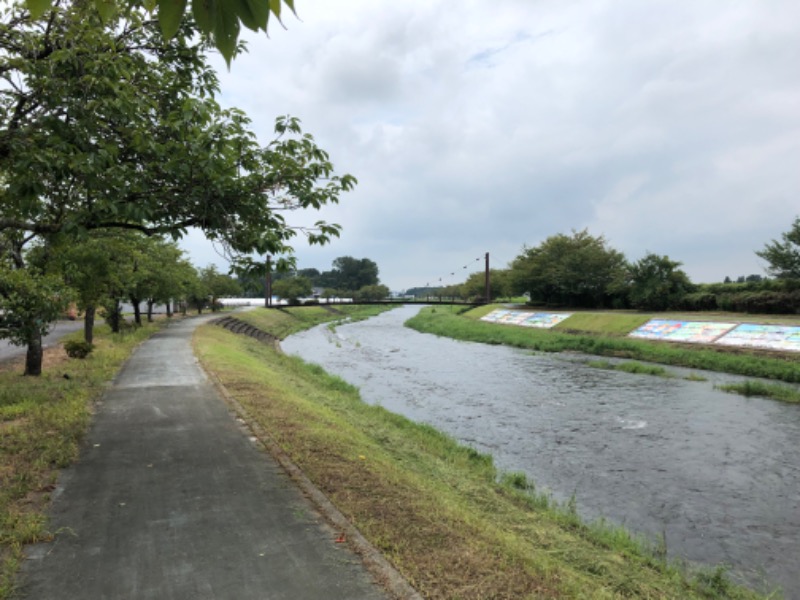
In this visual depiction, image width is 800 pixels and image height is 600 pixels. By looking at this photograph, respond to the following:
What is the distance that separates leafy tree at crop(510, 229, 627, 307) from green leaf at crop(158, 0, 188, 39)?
4606 cm

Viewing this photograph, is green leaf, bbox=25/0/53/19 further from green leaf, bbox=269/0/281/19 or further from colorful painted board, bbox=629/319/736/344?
colorful painted board, bbox=629/319/736/344

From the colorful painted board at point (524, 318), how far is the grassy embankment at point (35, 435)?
33.5 m

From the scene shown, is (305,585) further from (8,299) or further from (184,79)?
(8,299)

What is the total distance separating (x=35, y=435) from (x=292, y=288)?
281 feet

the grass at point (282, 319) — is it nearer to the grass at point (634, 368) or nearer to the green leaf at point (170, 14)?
the grass at point (634, 368)

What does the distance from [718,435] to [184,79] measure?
13962mm

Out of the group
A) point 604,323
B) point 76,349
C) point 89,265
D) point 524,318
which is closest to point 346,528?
point 76,349

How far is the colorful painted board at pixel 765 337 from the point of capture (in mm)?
21641

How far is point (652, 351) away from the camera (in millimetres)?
25031

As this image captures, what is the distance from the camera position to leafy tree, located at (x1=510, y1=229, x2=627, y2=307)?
4647 cm

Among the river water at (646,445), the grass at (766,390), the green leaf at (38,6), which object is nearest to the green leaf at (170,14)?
the green leaf at (38,6)

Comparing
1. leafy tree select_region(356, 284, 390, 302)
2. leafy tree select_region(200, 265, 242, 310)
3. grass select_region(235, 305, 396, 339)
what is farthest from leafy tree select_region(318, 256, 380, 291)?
leafy tree select_region(200, 265, 242, 310)

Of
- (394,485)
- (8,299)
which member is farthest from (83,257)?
(394,485)

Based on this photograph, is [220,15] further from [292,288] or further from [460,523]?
[292,288]
